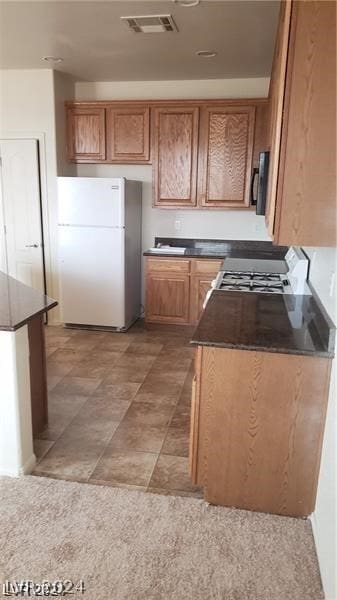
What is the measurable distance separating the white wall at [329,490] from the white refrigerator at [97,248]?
2613 mm

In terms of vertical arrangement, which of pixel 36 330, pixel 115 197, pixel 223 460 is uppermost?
pixel 115 197

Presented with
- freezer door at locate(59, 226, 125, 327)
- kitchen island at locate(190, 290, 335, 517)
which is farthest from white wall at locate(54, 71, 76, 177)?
kitchen island at locate(190, 290, 335, 517)

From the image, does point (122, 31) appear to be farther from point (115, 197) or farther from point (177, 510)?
point (177, 510)

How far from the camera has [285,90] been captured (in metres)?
1.66

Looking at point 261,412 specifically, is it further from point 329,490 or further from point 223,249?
point 223,249

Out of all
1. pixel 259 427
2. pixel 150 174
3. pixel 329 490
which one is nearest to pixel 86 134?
pixel 150 174

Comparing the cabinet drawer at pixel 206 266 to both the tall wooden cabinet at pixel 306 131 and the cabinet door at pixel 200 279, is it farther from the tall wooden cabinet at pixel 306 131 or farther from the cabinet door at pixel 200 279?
the tall wooden cabinet at pixel 306 131

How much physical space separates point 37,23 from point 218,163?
205 centimetres

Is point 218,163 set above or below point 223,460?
above

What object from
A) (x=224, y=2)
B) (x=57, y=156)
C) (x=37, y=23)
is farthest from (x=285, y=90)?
(x=57, y=156)

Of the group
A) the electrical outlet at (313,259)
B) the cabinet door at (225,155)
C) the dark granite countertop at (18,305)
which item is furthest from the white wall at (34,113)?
the electrical outlet at (313,259)

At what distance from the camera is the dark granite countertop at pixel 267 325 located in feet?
6.38

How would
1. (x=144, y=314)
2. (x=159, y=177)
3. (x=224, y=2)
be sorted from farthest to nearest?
(x=144, y=314)
(x=159, y=177)
(x=224, y=2)

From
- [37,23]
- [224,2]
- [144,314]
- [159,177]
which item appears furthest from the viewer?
[144,314]
